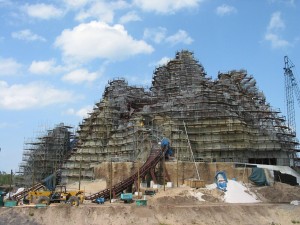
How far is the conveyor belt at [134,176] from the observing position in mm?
50594

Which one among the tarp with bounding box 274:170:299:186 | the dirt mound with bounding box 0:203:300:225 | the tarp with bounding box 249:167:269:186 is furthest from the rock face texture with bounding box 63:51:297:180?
the dirt mound with bounding box 0:203:300:225

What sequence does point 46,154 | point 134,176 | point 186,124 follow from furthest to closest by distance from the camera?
point 46,154 → point 186,124 → point 134,176

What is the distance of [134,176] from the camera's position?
53.6m

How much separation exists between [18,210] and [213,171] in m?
28.5

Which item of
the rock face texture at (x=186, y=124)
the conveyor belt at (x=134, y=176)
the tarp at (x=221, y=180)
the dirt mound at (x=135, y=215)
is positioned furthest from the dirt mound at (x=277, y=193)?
the conveyor belt at (x=134, y=176)

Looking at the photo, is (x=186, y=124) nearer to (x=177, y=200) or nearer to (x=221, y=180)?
(x=221, y=180)

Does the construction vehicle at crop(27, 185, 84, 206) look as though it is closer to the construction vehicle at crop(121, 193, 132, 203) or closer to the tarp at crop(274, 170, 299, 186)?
the construction vehicle at crop(121, 193, 132, 203)

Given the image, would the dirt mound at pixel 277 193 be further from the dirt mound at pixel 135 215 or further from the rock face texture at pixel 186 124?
the rock face texture at pixel 186 124

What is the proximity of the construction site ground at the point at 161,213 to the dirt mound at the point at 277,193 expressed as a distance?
3465 mm

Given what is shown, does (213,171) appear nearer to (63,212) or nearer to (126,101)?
(63,212)

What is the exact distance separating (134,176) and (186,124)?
60.7 feet

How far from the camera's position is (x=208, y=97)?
71250 mm

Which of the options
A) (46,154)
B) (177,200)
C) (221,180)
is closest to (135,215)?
(177,200)

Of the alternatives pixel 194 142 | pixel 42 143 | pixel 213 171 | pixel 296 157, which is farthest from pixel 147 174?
pixel 42 143
